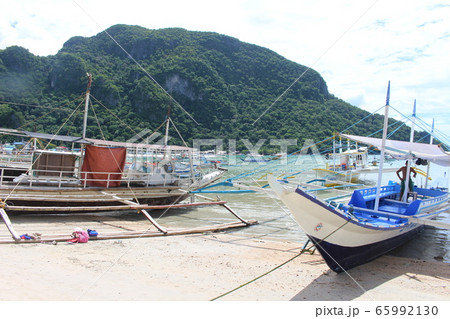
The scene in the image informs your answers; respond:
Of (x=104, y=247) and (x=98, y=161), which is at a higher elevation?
(x=98, y=161)

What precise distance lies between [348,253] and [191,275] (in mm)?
3539

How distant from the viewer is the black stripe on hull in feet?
21.6

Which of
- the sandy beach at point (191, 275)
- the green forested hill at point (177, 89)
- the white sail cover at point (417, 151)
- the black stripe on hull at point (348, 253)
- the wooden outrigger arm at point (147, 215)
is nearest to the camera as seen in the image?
the sandy beach at point (191, 275)

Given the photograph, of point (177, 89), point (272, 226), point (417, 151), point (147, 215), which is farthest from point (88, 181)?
point (177, 89)

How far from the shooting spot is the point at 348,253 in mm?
6910

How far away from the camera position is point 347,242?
671 centimetres

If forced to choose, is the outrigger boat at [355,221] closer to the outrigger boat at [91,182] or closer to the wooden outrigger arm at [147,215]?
the outrigger boat at [91,182]

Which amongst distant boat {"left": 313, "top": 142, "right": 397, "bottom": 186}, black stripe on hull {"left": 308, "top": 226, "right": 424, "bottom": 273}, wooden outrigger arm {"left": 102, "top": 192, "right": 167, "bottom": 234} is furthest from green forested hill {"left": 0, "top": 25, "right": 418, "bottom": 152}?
black stripe on hull {"left": 308, "top": 226, "right": 424, "bottom": 273}

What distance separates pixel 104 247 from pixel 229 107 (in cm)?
6256

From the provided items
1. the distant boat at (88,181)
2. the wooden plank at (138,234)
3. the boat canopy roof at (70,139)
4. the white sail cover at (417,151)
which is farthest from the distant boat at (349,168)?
the boat canopy roof at (70,139)

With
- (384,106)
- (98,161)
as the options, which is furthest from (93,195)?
(384,106)

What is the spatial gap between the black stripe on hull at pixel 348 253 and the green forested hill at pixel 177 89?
29120 millimetres

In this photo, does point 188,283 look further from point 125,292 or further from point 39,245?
point 39,245

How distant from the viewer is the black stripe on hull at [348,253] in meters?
6.57
